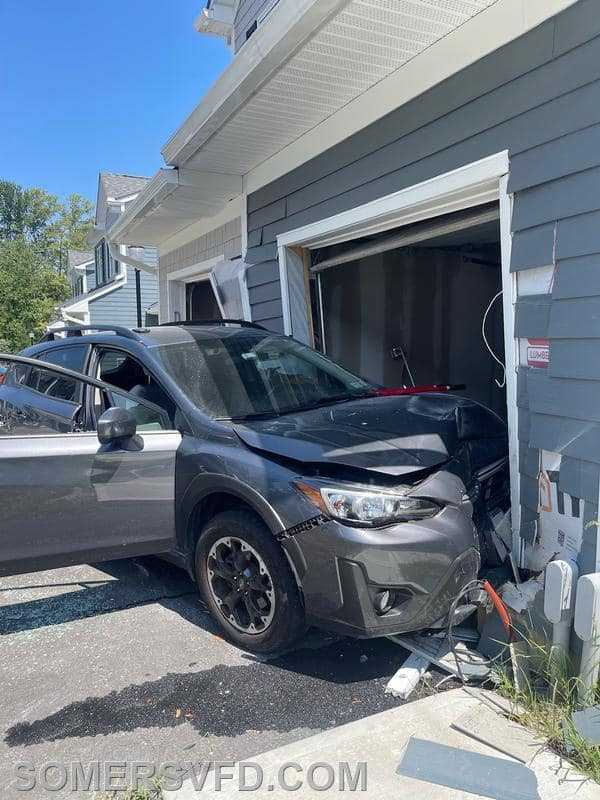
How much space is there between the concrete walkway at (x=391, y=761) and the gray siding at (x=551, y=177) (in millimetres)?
1069

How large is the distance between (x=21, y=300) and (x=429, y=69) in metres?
25.9

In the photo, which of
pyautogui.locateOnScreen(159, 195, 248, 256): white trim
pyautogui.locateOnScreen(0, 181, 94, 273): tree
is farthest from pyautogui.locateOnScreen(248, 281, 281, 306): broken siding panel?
pyautogui.locateOnScreen(0, 181, 94, 273): tree

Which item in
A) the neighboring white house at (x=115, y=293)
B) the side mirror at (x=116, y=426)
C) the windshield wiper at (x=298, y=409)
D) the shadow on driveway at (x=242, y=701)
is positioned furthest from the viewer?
the neighboring white house at (x=115, y=293)

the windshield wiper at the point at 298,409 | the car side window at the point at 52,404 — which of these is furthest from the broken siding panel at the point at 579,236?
the car side window at the point at 52,404

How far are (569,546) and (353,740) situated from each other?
155cm

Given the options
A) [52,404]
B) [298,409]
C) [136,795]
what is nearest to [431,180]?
[298,409]

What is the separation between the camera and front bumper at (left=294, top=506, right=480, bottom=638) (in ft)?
8.48

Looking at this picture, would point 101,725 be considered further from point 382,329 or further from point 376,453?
point 382,329

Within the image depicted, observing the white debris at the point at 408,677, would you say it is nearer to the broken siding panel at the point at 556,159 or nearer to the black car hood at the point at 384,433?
the black car hood at the point at 384,433

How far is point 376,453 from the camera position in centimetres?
285

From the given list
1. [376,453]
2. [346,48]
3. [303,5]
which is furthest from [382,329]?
[376,453]

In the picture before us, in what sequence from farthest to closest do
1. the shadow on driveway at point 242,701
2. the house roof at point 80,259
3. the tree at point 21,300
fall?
the house roof at point 80,259
the tree at point 21,300
the shadow on driveway at point 242,701

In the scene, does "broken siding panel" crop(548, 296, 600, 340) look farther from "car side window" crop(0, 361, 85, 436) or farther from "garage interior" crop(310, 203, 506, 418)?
"garage interior" crop(310, 203, 506, 418)

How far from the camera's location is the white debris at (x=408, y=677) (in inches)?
107
